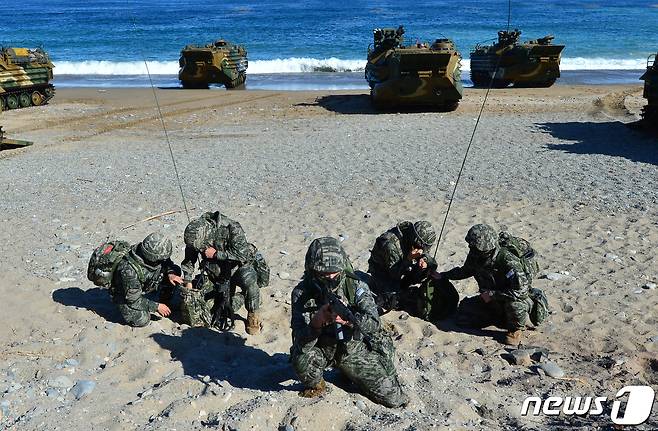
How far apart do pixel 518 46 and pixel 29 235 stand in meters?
22.3

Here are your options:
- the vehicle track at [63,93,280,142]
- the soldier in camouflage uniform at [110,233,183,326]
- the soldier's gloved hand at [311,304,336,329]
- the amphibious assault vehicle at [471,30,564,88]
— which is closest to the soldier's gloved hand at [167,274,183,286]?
the soldier in camouflage uniform at [110,233,183,326]

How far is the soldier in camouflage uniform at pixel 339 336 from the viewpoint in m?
4.92

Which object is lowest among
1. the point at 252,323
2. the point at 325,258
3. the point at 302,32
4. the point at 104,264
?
the point at 252,323

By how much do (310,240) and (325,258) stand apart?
15.2 ft

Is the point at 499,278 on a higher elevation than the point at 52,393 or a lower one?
higher

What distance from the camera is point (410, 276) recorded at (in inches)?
292

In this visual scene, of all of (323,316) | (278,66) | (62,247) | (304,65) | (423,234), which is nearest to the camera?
(323,316)

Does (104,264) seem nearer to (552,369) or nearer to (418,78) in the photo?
(552,369)

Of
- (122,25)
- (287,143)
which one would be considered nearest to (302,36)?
(122,25)

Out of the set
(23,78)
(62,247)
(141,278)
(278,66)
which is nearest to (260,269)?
(141,278)

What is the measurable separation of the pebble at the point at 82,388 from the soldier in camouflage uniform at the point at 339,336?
1712 millimetres

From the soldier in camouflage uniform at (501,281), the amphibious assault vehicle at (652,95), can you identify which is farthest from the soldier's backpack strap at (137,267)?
the amphibious assault vehicle at (652,95)

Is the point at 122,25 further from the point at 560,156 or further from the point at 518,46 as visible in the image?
the point at 560,156

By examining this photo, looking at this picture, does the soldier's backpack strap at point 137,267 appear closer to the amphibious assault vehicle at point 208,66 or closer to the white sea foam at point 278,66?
the amphibious assault vehicle at point 208,66
